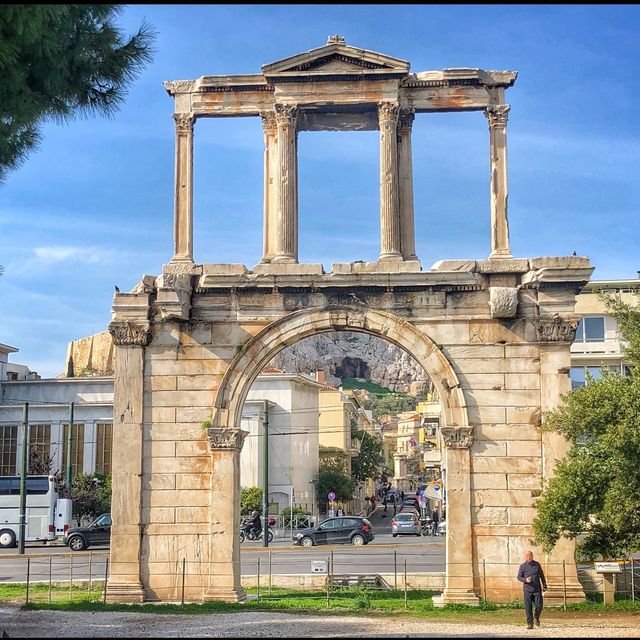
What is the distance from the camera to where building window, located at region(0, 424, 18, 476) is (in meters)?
54.8

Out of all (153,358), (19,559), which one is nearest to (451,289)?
(153,358)

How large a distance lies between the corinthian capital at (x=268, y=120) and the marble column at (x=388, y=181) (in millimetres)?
2400

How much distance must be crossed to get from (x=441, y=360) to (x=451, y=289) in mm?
1494

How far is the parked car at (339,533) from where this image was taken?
38.2m

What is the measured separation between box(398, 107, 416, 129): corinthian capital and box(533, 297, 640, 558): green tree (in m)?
6.82

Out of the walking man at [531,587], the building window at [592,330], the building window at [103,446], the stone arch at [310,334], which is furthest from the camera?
the building window at [103,446]

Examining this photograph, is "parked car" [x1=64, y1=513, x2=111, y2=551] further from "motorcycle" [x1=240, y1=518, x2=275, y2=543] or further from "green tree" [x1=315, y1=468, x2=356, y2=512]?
"green tree" [x1=315, y1=468, x2=356, y2=512]

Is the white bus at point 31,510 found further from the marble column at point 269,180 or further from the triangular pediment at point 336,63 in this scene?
the triangular pediment at point 336,63

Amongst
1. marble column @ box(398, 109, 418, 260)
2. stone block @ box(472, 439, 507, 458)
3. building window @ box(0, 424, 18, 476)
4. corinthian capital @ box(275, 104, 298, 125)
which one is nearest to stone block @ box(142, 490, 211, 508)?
stone block @ box(472, 439, 507, 458)

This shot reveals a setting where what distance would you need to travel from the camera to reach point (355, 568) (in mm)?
27906

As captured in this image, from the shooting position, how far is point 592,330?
174ft

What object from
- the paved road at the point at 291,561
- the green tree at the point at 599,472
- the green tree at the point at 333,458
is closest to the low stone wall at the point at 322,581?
the paved road at the point at 291,561

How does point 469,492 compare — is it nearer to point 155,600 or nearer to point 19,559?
point 155,600

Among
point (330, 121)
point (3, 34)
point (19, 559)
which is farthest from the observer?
point (19, 559)
